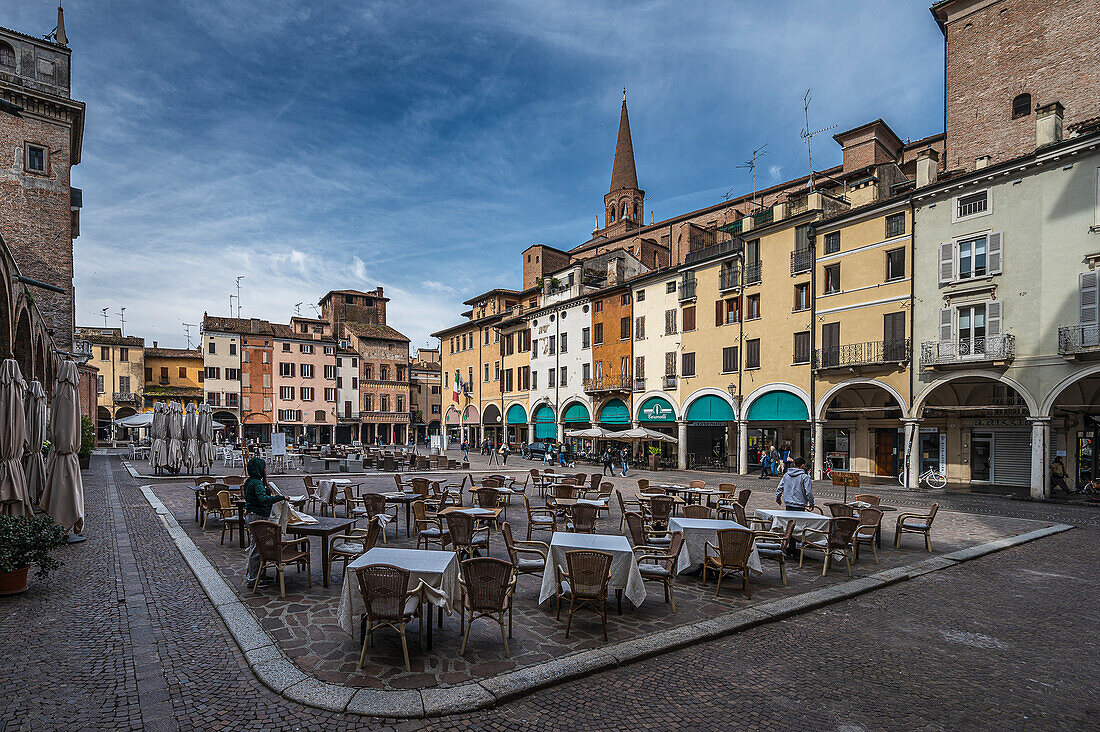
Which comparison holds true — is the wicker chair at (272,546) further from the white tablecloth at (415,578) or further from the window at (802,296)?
the window at (802,296)

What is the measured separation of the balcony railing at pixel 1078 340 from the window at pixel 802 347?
30.4ft

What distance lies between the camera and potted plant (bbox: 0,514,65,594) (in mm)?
7055

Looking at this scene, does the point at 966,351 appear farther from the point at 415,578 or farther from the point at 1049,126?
the point at 415,578

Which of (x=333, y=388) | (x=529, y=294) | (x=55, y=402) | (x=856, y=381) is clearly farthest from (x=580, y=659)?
(x=333, y=388)

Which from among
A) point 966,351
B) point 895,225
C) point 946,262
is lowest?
point 966,351

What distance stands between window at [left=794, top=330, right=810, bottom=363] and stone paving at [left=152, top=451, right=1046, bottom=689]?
17.5 m

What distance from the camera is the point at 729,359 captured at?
30812mm

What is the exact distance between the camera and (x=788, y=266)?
28.5m

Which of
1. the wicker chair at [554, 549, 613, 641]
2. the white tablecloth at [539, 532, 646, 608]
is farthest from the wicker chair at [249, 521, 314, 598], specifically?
the wicker chair at [554, 549, 613, 641]

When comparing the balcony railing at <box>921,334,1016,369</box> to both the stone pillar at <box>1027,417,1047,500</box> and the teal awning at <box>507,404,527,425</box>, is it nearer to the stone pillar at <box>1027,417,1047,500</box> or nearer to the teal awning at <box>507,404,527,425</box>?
the stone pillar at <box>1027,417,1047,500</box>

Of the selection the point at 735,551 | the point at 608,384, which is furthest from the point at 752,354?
the point at 735,551

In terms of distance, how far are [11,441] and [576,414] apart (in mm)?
33579

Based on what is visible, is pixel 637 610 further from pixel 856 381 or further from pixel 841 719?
pixel 856 381

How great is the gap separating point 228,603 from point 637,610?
503 centimetres
